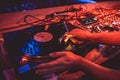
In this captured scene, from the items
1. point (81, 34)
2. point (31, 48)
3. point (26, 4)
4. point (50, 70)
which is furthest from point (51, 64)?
point (26, 4)

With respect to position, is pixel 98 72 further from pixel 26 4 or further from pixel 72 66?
pixel 26 4

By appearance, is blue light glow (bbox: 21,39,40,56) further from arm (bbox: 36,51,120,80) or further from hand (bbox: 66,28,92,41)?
hand (bbox: 66,28,92,41)

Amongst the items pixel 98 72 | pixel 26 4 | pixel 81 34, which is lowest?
pixel 98 72

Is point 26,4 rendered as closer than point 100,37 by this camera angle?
No

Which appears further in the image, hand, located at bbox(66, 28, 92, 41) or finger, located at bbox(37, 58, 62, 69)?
hand, located at bbox(66, 28, 92, 41)

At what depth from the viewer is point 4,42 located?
115 centimetres

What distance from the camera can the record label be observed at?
1096mm

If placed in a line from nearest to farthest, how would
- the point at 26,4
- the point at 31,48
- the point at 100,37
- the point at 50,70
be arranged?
the point at 50,70 < the point at 31,48 < the point at 100,37 < the point at 26,4

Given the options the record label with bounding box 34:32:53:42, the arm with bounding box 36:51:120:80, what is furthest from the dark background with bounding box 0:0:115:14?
the arm with bounding box 36:51:120:80

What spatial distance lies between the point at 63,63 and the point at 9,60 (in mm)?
335

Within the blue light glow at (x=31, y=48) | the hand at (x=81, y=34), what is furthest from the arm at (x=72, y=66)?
the hand at (x=81, y=34)

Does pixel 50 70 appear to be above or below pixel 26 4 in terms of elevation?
below

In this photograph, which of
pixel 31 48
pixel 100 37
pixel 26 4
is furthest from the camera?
pixel 26 4

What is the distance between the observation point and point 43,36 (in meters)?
1.14
